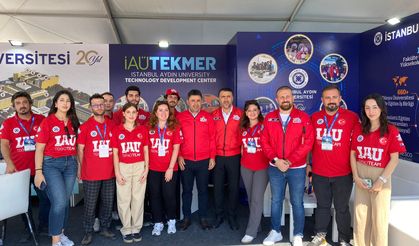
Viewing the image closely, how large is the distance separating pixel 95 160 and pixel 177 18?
134 inches

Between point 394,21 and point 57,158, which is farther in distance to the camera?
point 394,21

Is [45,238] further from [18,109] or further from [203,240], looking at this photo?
[203,240]

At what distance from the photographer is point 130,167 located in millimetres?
3133

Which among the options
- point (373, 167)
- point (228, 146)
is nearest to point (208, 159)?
point (228, 146)

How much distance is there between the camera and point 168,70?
17.5 ft

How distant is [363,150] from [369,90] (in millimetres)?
2002

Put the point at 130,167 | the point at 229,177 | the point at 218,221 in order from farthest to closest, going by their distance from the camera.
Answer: the point at 218,221 < the point at 229,177 < the point at 130,167

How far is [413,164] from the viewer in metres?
3.32

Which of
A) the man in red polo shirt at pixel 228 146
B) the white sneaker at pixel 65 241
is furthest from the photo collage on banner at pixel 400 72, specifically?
the white sneaker at pixel 65 241

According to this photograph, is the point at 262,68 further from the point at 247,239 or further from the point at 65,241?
the point at 65,241

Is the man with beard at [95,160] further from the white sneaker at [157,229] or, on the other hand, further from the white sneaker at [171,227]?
the white sneaker at [171,227]

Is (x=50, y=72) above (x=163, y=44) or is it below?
below

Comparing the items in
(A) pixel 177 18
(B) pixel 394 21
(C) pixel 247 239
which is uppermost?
(A) pixel 177 18

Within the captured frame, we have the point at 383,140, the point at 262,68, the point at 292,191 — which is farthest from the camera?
the point at 262,68
